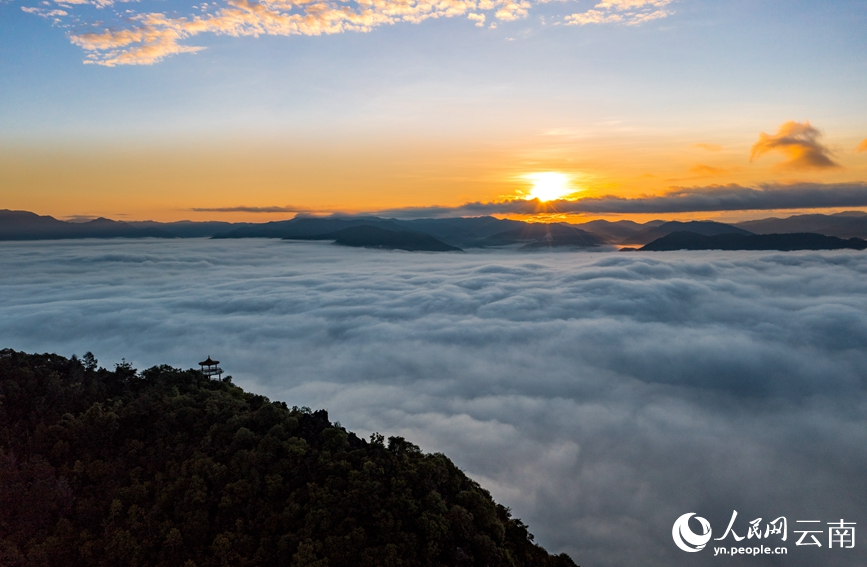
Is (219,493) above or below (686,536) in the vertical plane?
above

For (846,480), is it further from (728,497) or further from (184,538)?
(184,538)

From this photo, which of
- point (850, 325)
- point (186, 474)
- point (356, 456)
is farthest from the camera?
point (850, 325)

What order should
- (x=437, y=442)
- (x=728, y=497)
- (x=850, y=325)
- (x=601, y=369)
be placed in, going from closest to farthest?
(x=728, y=497) < (x=437, y=442) < (x=601, y=369) < (x=850, y=325)

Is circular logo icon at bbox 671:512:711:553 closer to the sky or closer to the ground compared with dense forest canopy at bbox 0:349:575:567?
closer to the ground

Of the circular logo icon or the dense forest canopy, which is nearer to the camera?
the dense forest canopy

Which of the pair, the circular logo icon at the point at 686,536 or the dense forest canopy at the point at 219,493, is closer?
the dense forest canopy at the point at 219,493

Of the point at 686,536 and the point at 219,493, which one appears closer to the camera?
the point at 219,493

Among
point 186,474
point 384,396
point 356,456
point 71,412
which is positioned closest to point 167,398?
point 71,412

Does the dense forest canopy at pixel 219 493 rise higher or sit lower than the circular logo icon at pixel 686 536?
higher
